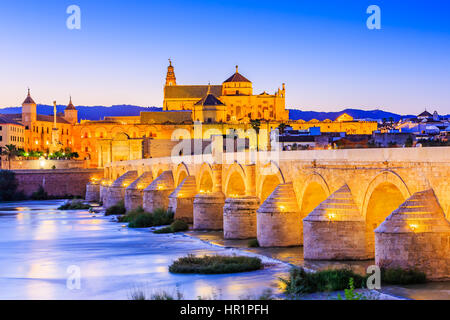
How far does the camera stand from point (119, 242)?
2522 centimetres

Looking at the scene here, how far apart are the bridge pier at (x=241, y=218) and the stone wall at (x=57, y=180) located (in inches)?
1561

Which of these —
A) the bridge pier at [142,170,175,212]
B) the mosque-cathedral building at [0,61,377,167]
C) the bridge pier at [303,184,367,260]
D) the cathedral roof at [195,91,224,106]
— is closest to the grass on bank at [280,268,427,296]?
the bridge pier at [303,184,367,260]

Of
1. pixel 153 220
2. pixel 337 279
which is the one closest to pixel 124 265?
pixel 337 279

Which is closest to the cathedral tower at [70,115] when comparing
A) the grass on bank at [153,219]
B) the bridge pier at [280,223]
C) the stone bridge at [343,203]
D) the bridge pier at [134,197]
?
the bridge pier at [134,197]

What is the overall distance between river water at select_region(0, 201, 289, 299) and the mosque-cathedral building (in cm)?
5210

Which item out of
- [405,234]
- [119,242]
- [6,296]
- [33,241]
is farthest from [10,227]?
[405,234]

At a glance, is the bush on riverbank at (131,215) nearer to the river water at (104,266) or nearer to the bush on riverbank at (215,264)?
the river water at (104,266)

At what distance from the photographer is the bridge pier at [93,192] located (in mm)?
56459

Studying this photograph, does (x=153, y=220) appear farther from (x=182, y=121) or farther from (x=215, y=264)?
(x=182, y=121)

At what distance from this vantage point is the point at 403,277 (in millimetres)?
14062

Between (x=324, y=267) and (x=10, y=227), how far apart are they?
842 inches

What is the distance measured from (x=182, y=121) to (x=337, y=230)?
70260 mm

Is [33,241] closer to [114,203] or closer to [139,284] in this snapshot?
[139,284]

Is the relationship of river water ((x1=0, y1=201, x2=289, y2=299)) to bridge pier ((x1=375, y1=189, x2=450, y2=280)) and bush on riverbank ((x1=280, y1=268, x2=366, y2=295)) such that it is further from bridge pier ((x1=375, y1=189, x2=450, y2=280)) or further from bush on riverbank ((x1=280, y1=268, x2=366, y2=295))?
bridge pier ((x1=375, y1=189, x2=450, y2=280))
